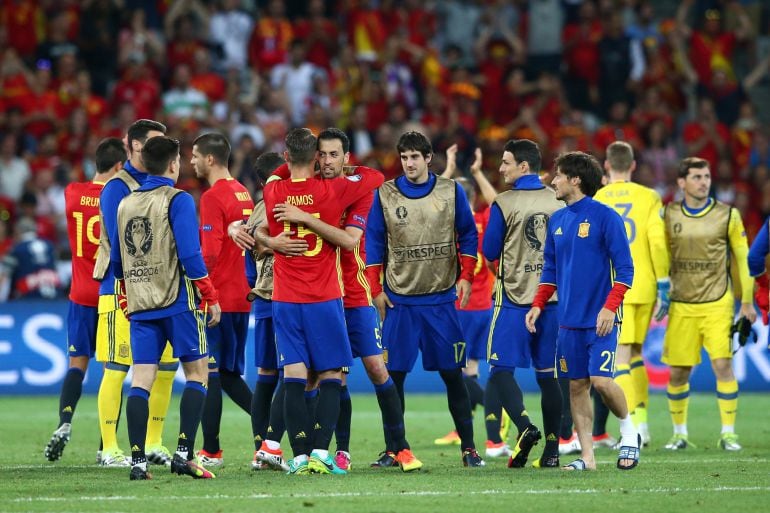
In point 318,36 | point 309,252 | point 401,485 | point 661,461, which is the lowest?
point 661,461

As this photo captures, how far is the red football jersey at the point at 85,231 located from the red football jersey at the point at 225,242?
978 millimetres

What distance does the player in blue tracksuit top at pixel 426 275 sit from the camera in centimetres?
1044

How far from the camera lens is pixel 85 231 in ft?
36.8

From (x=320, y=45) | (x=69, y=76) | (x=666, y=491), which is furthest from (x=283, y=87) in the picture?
(x=666, y=491)

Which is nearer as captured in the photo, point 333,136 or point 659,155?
point 333,136

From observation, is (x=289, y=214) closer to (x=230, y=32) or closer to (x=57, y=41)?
(x=57, y=41)

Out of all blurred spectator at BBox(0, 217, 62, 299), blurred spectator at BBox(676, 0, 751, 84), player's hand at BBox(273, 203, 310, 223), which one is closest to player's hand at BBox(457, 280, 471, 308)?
player's hand at BBox(273, 203, 310, 223)

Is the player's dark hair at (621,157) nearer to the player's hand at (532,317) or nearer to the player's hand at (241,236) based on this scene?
the player's hand at (532,317)

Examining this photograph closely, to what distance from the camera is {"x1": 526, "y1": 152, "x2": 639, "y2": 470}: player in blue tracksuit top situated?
9.72 meters

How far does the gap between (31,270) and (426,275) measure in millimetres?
8724

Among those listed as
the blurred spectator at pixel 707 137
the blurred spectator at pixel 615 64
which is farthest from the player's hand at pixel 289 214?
the blurred spectator at pixel 615 64

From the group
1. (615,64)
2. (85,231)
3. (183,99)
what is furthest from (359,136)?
(85,231)

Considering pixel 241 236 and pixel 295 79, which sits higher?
pixel 295 79

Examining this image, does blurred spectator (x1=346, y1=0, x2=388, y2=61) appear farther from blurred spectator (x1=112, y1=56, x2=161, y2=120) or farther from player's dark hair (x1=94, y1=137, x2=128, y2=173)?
player's dark hair (x1=94, y1=137, x2=128, y2=173)
